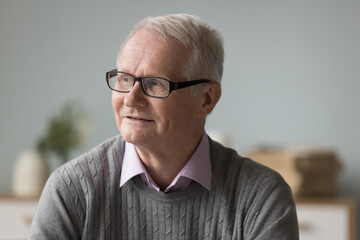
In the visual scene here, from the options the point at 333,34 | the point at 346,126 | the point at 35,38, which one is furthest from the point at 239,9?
the point at 35,38

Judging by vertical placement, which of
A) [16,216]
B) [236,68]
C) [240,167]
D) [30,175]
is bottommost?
[16,216]

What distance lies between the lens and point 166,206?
1.77 m

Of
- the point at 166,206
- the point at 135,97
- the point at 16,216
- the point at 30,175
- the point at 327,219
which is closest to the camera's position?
the point at 135,97

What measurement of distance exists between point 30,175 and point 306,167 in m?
1.49

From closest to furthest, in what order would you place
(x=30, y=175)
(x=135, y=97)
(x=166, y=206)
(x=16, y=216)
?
1. (x=135, y=97)
2. (x=166, y=206)
3. (x=16, y=216)
4. (x=30, y=175)

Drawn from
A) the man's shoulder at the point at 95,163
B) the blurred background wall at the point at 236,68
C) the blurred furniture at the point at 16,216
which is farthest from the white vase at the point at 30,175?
the man's shoulder at the point at 95,163

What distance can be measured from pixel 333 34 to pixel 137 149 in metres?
2.18

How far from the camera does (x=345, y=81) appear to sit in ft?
12.1

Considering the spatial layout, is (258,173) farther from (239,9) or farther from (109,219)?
(239,9)

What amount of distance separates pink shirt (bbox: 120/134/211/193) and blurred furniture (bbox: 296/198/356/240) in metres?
1.65

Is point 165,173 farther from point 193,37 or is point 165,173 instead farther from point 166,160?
point 193,37

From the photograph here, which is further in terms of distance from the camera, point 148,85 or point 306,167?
point 306,167

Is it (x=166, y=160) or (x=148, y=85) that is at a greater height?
(x=148, y=85)

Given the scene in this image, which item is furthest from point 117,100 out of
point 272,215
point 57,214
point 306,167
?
point 306,167
